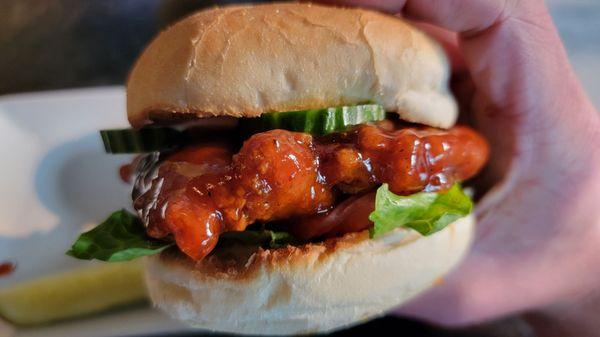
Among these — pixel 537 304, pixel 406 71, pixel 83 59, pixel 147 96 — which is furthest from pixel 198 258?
pixel 83 59

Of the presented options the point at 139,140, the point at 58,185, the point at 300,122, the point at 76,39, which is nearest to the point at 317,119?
the point at 300,122

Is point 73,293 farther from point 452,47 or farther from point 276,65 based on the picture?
point 452,47

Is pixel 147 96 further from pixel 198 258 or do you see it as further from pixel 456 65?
pixel 456 65

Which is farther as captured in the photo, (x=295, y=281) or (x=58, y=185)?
(x=58, y=185)

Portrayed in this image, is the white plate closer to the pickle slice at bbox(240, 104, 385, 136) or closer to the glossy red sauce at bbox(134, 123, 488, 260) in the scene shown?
the glossy red sauce at bbox(134, 123, 488, 260)

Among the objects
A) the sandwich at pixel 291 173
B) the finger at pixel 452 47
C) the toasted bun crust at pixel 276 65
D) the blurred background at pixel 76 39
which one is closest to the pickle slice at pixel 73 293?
the sandwich at pixel 291 173

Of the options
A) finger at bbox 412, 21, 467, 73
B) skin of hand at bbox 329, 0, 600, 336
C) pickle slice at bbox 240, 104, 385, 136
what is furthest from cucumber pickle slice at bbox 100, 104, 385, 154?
finger at bbox 412, 21, 467, 73

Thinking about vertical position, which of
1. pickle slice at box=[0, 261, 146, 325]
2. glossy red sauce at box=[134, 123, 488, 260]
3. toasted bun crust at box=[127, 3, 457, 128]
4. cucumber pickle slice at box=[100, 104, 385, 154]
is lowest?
pickle slice at box=[0, 261, 146, 325]
